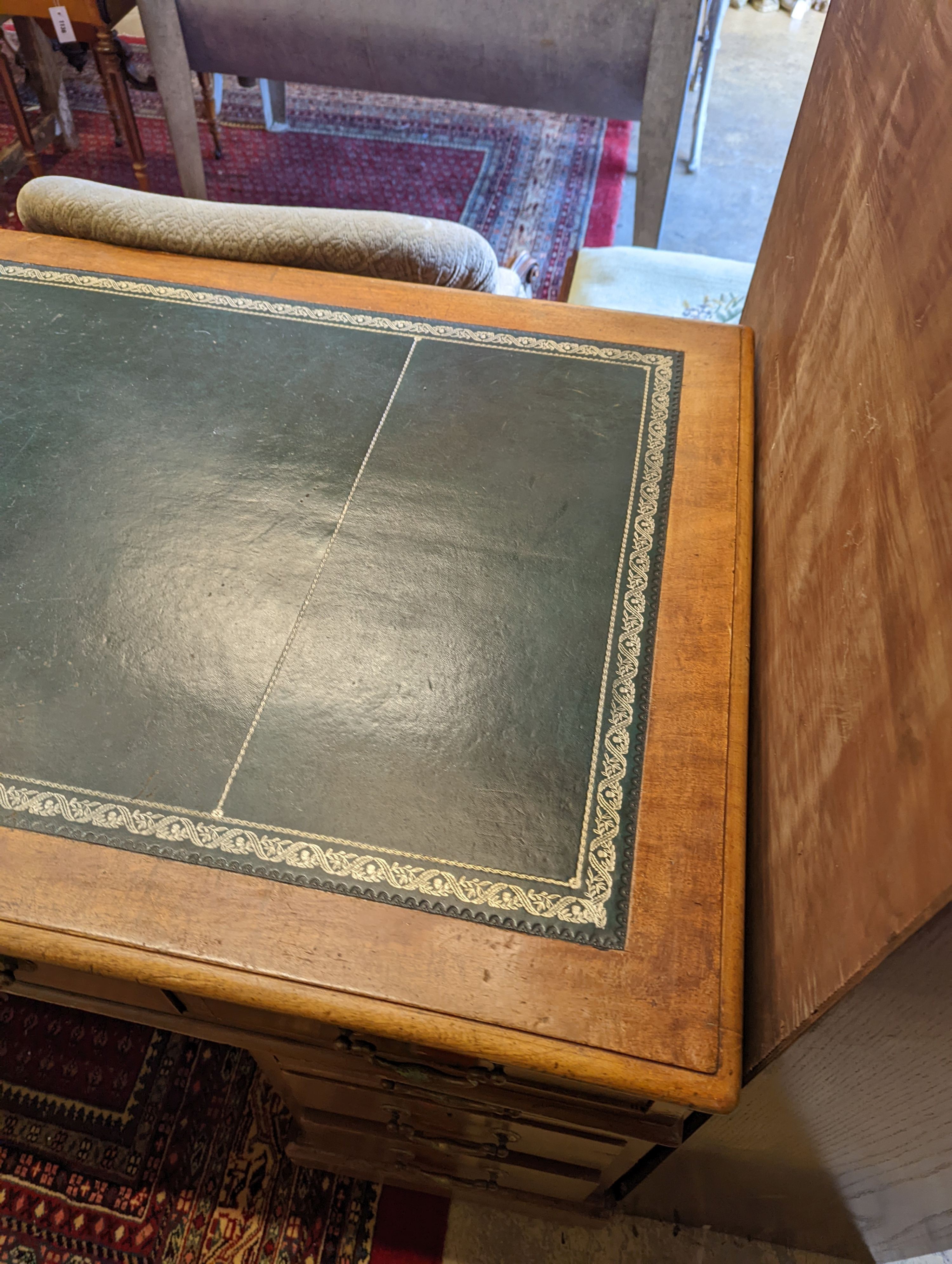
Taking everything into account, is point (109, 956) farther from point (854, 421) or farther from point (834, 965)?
point (854, 421)

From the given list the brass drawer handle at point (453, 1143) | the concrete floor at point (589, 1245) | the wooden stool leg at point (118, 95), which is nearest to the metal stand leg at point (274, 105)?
the wooden stool leg at point (118, 95)

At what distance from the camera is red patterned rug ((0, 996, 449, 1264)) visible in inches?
54.4

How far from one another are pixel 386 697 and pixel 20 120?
307 cm

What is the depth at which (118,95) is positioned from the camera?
2.89 m

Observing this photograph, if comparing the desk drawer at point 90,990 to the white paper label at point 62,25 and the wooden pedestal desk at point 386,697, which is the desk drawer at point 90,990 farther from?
the white paper label at point 62,25

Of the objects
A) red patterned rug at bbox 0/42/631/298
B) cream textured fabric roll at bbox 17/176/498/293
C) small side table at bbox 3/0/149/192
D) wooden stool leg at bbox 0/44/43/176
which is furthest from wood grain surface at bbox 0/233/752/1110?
wooden stool leg at bbox 0/44/43/176

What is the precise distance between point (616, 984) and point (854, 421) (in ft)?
1.78

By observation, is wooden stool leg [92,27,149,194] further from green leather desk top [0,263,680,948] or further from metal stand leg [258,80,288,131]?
green leather desk top [0,263,680,948]

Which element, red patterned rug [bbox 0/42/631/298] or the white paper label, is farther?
red patterned rug [bbox 0/42/631/298]

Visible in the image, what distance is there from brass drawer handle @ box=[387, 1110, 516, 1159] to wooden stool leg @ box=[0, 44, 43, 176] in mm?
3185

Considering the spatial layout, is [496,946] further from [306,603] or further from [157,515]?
[157,515]

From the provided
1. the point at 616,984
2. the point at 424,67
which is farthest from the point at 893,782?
the point at 424,67

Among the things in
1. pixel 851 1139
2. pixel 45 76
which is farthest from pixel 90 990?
pixel 45 76

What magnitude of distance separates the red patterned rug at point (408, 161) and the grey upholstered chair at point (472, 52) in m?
0.57
